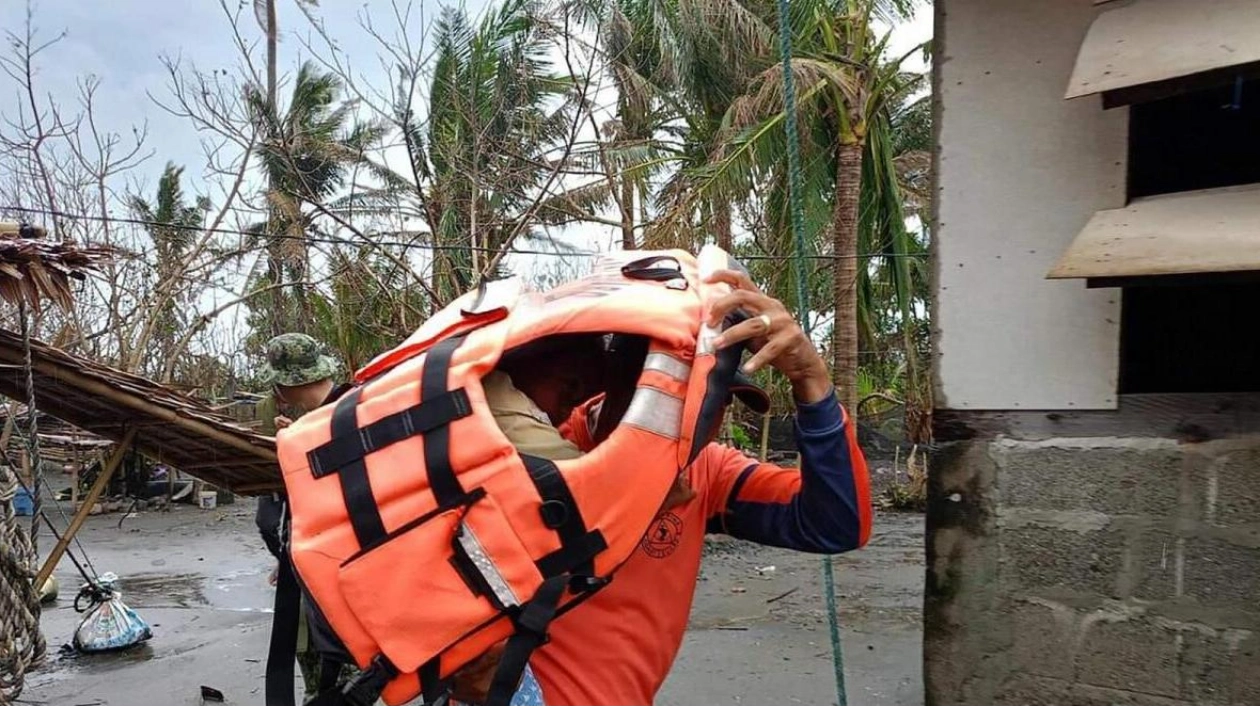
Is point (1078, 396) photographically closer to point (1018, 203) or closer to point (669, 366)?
point (1018, 203)

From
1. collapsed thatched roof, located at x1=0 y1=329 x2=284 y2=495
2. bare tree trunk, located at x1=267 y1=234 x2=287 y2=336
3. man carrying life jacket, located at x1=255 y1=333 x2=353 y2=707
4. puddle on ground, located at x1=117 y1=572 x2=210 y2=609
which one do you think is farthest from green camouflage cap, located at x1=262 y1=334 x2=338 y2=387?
bare tree trunk, located at x1=267 y1=234 x2=287 y2=336

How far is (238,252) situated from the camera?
11.7 meters

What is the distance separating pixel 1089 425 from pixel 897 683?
3.18m

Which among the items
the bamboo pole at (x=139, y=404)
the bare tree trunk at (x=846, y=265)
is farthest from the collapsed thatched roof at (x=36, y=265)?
the bare tree trunk at (x=846, y=265)

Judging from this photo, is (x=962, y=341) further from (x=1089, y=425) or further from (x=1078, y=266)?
(x=1078, y=266)

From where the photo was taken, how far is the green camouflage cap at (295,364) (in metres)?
4.15

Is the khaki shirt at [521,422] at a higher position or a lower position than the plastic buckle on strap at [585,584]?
higher

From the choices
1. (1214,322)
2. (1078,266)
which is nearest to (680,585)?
(1078,266)

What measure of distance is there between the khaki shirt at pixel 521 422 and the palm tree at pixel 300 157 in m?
7.78

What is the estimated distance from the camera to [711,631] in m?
5.98

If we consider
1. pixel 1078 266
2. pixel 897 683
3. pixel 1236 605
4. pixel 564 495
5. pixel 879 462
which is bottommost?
pixel 879 462

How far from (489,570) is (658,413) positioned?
0.33 metres

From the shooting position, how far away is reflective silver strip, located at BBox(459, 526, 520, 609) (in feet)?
4.14

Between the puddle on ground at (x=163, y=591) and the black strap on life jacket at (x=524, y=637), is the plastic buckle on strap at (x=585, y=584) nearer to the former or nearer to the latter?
the black strap on life jacket at (x=524, y=637)
